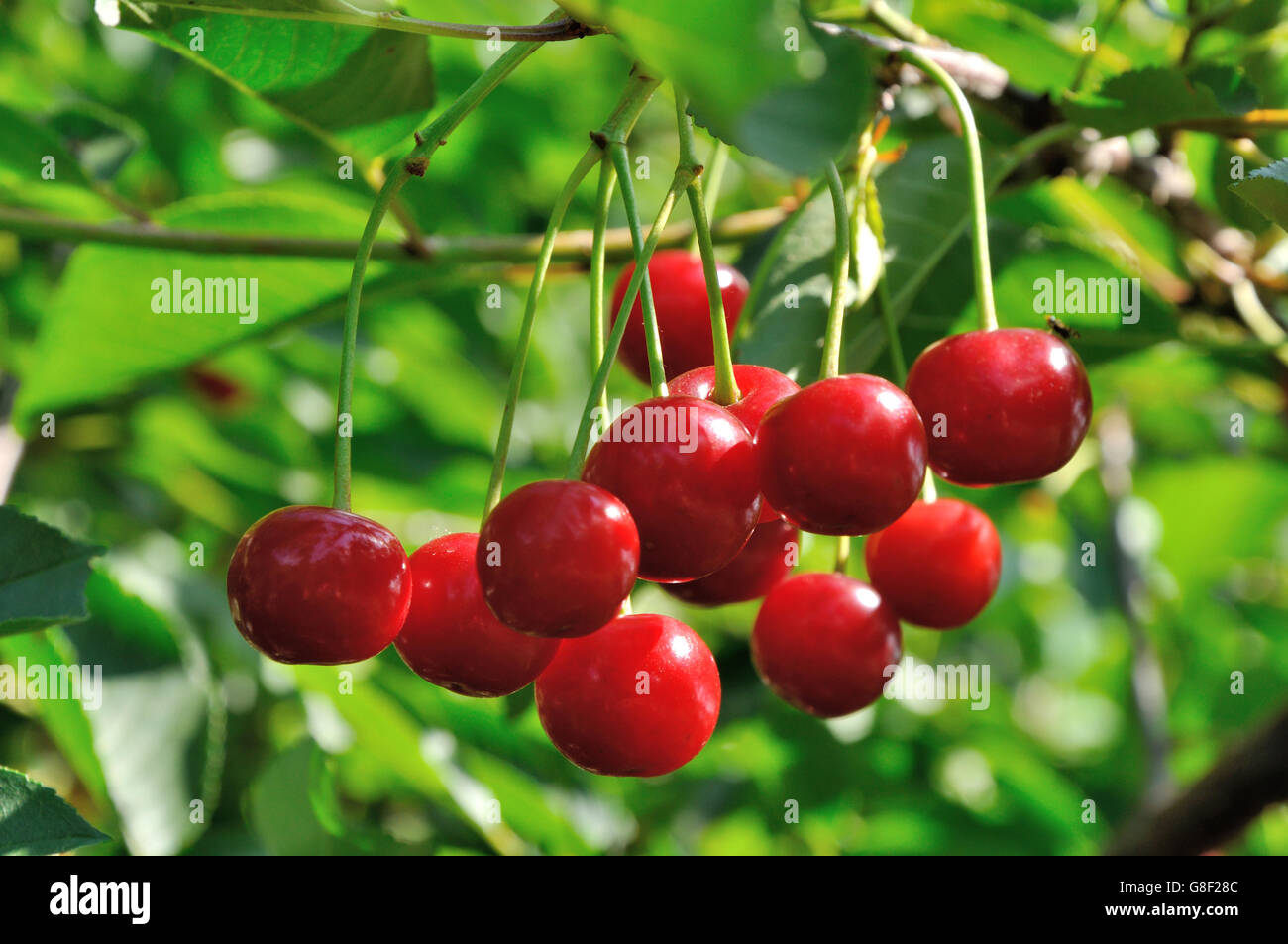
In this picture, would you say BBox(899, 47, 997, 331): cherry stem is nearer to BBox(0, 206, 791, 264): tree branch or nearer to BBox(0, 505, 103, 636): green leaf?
BBox(0, 206, 791, 264): tree branch

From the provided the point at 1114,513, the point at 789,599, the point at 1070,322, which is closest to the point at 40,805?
the point at 789,599

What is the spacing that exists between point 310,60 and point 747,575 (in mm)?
775

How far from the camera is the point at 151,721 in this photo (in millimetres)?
1732

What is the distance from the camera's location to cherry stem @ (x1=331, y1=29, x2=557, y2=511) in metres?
0.93

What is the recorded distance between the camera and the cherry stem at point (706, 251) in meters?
0.95

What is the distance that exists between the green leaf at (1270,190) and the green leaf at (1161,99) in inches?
11.6

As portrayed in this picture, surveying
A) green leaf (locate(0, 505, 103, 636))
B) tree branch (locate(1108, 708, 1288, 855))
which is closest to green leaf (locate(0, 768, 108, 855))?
green leaf (locate(0, 505, 103, 636))

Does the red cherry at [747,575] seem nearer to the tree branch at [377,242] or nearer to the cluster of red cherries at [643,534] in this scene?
the cluster of red cherries at [643,534]

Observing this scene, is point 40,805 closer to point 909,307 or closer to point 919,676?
point 909,307

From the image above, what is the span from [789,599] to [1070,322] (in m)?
0.65

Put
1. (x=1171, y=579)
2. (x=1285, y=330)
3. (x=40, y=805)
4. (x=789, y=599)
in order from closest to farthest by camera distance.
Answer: (x=40, y=805)
(x=789, y=599)
(x=1285, y=330)
(x=1171, y=579)

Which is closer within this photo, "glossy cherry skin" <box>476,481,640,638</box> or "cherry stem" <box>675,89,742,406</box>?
"glossy cherry skin" <box>476,481,640,638</box>

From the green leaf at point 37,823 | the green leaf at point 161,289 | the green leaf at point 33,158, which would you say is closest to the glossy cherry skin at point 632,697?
the green leaf at point 37,823
